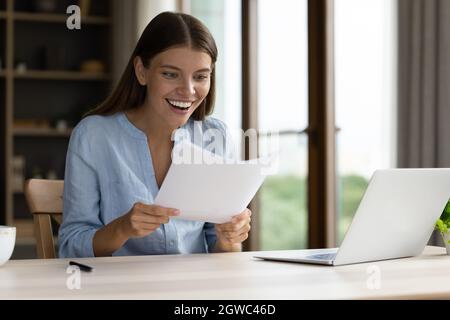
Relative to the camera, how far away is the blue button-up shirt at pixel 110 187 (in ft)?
6.24

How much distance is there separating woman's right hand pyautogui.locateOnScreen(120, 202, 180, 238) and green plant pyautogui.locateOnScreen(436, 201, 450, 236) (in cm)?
62

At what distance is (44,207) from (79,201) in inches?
4.4

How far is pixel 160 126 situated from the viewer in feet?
6.75

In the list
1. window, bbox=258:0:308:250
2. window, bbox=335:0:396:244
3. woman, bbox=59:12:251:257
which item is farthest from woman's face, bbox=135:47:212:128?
window, bbox=258:0:308:250

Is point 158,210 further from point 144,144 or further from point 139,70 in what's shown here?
point 139,70

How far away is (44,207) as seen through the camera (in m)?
1.95

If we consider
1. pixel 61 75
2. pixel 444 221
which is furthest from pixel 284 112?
pixel 444 221

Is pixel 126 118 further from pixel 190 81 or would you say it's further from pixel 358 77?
pixel 358 77

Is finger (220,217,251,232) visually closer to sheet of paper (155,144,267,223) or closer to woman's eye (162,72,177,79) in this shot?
sheet of paper (155,144,267,223)

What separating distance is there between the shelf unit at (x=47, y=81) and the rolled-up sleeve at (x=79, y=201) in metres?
3.30

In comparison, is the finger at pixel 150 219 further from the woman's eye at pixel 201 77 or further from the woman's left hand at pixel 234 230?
the woman's eye at pixel 201 77

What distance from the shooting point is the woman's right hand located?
1.57 m
